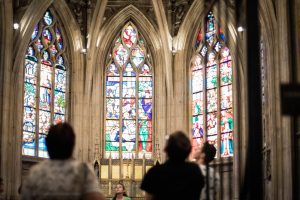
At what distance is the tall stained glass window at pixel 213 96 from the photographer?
19.3m

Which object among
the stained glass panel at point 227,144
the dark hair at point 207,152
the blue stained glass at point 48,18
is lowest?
the dark hair at point 207,152

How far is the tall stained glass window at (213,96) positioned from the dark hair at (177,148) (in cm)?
1457

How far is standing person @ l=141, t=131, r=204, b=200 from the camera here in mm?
4422

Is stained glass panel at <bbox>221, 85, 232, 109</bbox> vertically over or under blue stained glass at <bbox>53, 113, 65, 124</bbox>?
over

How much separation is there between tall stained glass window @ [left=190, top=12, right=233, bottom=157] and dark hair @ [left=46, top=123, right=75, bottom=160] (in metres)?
15.0

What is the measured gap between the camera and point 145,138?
20.4 meters

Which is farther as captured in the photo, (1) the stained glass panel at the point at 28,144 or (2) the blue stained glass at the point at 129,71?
(2) the blue stained glass at the point at 129,71

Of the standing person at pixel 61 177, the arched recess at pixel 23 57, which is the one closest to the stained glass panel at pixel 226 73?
the arched recess at pixel 23 57

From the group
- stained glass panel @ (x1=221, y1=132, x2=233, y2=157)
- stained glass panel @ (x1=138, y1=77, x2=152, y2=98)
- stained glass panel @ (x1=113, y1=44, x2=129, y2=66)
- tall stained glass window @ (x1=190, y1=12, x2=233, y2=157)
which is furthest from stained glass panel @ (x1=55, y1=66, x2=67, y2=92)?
stained glass panel @ (x1=221, y1=132, x2=233, y2=157)

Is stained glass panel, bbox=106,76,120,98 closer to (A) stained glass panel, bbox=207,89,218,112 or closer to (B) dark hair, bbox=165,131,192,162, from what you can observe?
(A) stained glass panel, bbox=207,89,218,112

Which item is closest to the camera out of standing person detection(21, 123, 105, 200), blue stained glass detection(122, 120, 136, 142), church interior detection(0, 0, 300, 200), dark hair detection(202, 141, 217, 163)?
standing person detection(21, 123, 105, 200)

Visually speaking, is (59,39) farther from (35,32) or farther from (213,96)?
(213,96)

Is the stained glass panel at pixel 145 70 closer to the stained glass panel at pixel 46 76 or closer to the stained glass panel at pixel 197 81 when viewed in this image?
the stained glass panel at pixel 197 81

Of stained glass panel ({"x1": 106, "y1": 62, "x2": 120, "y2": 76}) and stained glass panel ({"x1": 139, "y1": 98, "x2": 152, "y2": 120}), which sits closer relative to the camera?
stained glass panel ({"x1": 139, "y1": 98, "x2": 152, "y2": 120})
